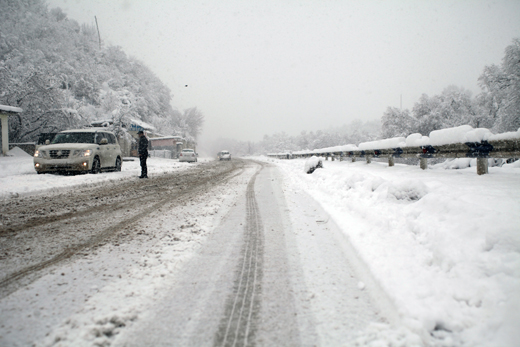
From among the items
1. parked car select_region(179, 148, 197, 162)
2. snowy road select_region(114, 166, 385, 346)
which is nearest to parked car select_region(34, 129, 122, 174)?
snowy road select_region(114, 166, 385, 346)

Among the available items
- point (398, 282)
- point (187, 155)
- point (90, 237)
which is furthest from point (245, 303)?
point (187, 155)

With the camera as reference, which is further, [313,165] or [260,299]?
[313,165]

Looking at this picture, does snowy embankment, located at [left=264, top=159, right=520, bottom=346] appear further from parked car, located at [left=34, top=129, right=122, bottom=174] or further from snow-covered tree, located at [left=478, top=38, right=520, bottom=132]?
snow-covered tree, located at [left=478, top=38, right=520, bottom=132]

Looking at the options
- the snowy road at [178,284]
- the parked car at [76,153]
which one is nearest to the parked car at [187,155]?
the parked car at [76,153]

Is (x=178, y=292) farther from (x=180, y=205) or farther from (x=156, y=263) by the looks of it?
(x=180, y=205)

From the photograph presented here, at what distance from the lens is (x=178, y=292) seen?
6.53 feet

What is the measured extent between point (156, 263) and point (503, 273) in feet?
8.93

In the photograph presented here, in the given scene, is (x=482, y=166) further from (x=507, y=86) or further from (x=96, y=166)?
(x=507, y=86)

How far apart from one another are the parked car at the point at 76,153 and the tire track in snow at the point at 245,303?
377 inches

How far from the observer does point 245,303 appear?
1.89 m

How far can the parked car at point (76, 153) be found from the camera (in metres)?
9.56

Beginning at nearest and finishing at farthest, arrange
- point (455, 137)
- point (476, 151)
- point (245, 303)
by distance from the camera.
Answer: point (245, 303)
point (476, 151)
point (455, 137)

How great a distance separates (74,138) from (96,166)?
1.44 metres

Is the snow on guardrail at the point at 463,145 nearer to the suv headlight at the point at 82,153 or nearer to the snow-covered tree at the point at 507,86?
the suv headlight at the point at 82,153
